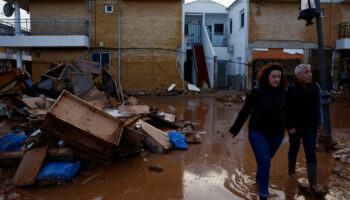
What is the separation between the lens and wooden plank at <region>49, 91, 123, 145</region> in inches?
154

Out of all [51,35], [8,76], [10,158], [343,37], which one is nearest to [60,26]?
[51,35]

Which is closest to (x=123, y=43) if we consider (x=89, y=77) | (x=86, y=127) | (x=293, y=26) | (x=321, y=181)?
(x=89, y=77)

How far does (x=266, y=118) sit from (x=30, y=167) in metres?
3.40

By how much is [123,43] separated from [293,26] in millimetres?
11719

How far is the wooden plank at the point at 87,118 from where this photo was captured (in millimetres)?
3922

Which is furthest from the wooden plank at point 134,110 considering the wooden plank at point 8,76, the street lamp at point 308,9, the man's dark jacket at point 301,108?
the wooden plank at point 8,76

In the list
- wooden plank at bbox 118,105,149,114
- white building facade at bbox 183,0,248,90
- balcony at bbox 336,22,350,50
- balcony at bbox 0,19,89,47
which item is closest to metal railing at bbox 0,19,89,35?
balcony at bbox 0,19,89,47

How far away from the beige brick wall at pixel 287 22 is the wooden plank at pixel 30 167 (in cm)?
1655

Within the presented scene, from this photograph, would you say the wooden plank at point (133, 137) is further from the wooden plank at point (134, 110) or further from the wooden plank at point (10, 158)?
the wooden plank at point (134, 110)

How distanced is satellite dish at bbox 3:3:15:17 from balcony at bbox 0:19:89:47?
0.64m

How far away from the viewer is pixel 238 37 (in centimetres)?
1975

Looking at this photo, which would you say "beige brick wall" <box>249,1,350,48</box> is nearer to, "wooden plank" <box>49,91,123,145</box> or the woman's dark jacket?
"wooden plank" <box>49,91,123,145</box>

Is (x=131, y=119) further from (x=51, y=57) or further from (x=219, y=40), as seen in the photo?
(x=219, y=40)

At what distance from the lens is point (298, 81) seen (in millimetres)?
3656
